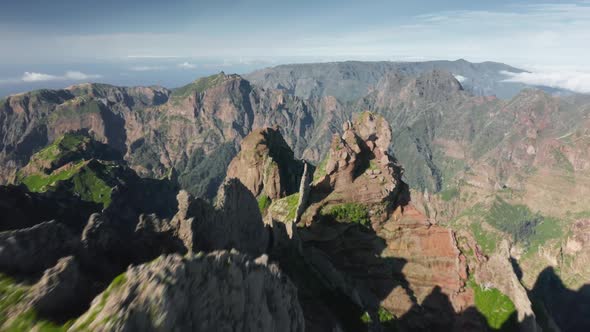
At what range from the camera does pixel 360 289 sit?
54.4m

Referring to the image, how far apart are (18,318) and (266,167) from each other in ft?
346

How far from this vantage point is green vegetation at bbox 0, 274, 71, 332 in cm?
1588

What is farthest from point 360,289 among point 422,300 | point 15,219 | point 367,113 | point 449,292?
point 367,113

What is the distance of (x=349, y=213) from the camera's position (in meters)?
68.4

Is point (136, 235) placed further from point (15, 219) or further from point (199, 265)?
point (15, 219)

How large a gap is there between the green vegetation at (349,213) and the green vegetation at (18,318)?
54887 mm

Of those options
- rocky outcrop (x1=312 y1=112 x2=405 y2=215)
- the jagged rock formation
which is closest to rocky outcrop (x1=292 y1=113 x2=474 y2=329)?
rocky outcrop (x1=312 y1=112 x2=405 y2=215)

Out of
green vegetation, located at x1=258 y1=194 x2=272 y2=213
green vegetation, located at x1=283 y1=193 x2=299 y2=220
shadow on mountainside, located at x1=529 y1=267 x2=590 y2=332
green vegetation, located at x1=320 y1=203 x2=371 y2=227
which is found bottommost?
shadow on mountainside, located at x1=529 y1=267 x2=590 y2=332

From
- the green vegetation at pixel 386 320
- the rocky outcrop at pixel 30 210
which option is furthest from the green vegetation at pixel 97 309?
the green vegetation at pixel 386 320

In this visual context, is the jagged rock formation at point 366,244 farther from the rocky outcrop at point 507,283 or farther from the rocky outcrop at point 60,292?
the rocky outcrop at point 60,292

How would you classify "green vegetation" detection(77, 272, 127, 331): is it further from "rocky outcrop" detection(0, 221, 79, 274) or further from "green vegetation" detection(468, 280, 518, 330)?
"green vegetation" detection(468, 280, 518, 330)

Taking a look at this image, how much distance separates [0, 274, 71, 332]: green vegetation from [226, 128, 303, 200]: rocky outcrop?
315 feet

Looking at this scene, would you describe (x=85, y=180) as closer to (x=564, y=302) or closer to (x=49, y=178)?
(x=49, y=178)

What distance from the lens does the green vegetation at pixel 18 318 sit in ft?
52.1
